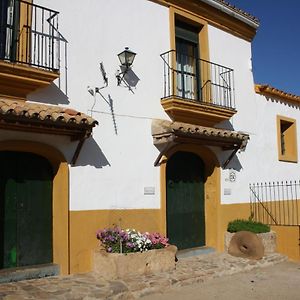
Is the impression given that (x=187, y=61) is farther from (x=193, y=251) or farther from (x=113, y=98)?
(x=193, y=251)

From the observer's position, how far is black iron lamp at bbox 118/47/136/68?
8.11 meters

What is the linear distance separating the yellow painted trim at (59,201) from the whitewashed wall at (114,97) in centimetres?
16

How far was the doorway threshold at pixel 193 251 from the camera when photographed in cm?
936

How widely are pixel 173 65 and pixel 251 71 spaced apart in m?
3.32

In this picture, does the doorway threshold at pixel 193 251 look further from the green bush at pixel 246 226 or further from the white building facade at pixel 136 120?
the green bush at pixel 246 226

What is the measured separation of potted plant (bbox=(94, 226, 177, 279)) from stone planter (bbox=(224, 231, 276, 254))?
2.70 metres

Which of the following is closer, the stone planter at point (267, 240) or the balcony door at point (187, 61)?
the stone planter at point (267, 240)

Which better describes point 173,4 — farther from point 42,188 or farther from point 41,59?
point 42,188

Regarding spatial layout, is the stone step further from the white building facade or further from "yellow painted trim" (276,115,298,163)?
"yellow painted trim" (276,115,298,163)

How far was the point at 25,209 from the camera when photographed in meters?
7.22

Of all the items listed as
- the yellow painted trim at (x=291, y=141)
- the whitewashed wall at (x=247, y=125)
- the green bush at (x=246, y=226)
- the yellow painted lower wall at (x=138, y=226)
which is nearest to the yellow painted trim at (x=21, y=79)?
the yellow painted lower wall at (x=138, y=226)

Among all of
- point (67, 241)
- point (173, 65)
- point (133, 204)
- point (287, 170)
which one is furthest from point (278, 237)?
point (67, 241)

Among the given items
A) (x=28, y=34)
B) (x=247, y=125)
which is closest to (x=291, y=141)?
(x=247, y=125)

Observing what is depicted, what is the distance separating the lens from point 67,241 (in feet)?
23.7
